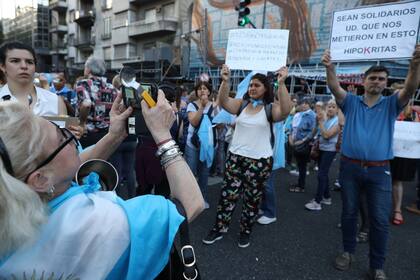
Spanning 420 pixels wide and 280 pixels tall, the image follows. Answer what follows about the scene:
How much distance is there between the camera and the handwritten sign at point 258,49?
126 inches

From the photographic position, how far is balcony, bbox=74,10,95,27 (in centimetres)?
3080

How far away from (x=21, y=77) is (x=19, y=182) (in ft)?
6.91

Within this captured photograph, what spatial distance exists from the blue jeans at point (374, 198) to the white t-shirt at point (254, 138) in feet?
2.55

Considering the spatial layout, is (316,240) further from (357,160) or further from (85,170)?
(85,170)

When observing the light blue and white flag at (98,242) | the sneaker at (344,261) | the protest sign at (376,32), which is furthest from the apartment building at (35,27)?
the light blue and white flag at (98,242)

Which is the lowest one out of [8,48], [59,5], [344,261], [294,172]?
[294,172]

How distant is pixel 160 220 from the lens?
87 centimetres

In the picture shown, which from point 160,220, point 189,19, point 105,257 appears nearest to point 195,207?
point 160,220

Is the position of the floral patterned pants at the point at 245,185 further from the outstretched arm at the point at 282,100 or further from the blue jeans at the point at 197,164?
the blue jeans at the point at 197,164

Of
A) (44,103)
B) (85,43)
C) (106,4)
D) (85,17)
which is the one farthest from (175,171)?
(85,17)

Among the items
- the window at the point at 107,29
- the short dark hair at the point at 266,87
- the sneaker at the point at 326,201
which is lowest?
the sneaker at the point at 326,201

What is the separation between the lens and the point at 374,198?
258 cm

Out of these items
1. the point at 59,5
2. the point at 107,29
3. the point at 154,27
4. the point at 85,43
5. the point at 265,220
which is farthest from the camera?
the point at 59,5

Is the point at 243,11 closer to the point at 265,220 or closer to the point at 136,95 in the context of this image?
the point at 265,220
